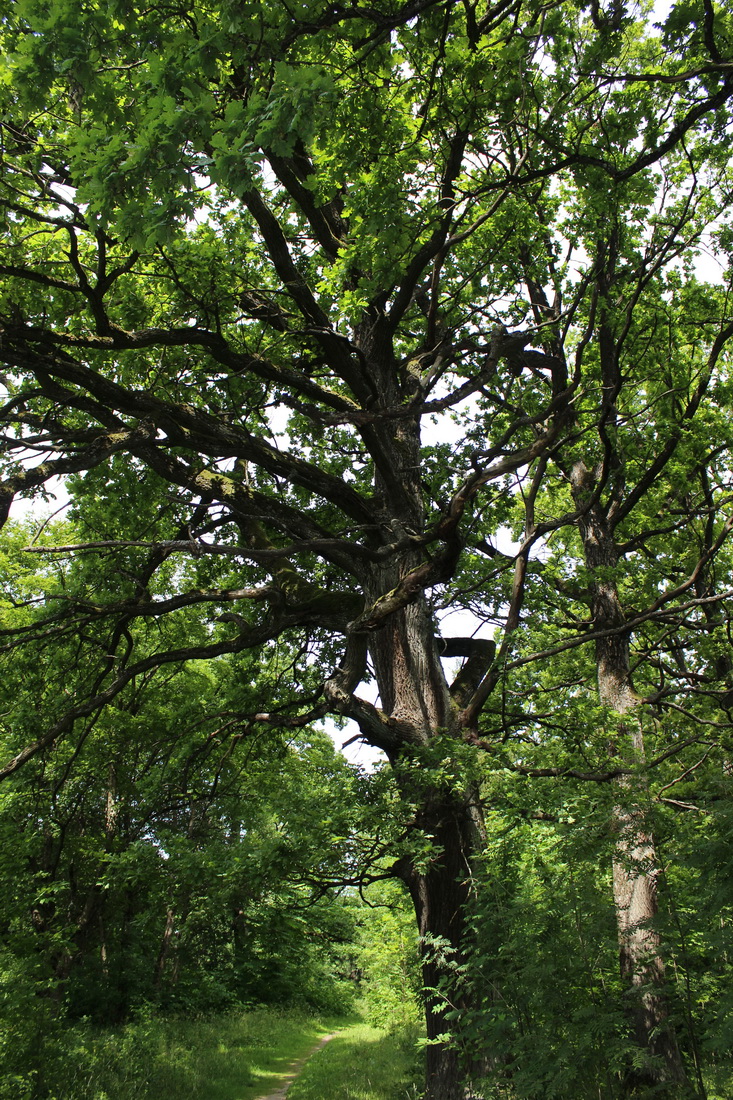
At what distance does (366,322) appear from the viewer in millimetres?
9516

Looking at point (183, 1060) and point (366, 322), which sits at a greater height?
point (366, 322)

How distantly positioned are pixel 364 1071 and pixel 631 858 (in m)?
12.4

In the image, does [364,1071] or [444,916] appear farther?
[364,1071]

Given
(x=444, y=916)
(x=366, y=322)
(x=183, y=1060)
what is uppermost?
(x=366, y=322)

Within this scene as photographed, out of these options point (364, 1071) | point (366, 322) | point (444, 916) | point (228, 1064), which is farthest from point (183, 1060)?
point (366, 322)

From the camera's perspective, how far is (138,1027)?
1430 centimetres

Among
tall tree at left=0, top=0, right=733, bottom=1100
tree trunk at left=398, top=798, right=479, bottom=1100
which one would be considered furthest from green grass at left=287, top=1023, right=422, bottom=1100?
tall tree at left=0, top=0, right=733, bottom=1100

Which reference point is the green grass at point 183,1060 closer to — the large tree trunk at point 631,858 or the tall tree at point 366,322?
the tall tree at point 366,322

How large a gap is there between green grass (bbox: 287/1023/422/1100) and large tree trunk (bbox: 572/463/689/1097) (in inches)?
123

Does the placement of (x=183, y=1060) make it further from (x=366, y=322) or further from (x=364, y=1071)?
(x=366, y=322)

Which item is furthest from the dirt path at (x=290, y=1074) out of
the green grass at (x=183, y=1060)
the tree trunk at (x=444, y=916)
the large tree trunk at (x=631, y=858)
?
the tree trunk at (x=444, y=916)

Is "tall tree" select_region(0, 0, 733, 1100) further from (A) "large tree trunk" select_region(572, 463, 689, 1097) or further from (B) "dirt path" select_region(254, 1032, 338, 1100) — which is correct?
(B) "dirt path" select_region(254, 1032, 338, 1100)

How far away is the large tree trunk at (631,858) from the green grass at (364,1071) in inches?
123

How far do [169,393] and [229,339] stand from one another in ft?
Result: 3.38
